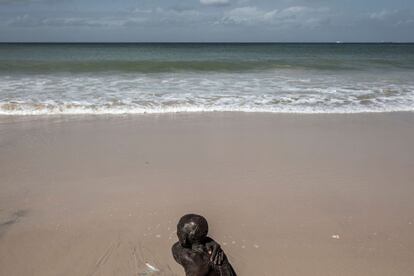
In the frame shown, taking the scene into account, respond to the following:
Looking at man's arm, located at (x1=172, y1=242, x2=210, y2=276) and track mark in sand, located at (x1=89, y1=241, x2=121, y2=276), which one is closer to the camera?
man's arm, located at (x1=172, y1=242, x2=210, y2=276)

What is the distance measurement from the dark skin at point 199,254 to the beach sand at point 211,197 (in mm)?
1080

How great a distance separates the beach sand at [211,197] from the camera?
113 inches

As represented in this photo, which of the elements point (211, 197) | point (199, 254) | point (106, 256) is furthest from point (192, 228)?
point (211, 197)

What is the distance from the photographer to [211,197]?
3879 millimetres

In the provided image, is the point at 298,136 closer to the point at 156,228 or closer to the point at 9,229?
the point at 156,228

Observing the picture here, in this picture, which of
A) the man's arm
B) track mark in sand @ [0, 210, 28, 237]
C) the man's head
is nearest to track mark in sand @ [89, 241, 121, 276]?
track mark in sand @ [0, 210, 28, 237]

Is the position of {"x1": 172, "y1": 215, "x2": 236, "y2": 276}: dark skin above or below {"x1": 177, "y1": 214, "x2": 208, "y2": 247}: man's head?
below

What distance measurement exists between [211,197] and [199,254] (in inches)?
87.5

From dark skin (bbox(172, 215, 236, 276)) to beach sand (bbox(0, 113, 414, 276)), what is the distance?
1.08 metres

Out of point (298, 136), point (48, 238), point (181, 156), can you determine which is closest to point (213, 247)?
point (48, 238)

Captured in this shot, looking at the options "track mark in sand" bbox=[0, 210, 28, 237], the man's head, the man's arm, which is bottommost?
"track mark in sand" bbox=[0, 210, 28, 237]

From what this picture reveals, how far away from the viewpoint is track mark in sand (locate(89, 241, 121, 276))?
2738 mm

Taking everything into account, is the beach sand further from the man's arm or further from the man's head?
the man's head

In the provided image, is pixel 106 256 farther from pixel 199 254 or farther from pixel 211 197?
pixel 199 254
